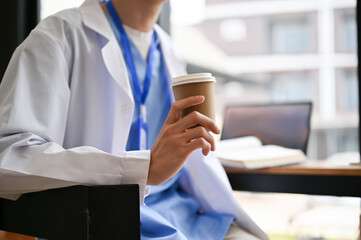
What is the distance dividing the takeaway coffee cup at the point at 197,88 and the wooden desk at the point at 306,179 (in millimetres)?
517

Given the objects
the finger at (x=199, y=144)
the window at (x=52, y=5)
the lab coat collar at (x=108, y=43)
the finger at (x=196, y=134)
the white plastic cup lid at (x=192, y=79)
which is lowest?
the finger at (x=199, y=144)

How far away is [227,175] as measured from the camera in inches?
53.4

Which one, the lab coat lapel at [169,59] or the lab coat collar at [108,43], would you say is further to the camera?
the lab coat lapel at [169,59]

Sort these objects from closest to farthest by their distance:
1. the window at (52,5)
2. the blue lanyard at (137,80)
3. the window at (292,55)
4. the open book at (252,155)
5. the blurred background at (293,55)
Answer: the blue lanyard at (137,80) → the open book at (252,155) → the window at (52,5) → the blurred background at (293,55) → the window at (292,55)

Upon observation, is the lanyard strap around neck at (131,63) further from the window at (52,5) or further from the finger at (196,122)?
the window at (52,5)

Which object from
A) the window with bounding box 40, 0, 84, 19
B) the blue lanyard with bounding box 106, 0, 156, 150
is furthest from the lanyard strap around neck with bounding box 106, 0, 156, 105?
the window with bounding box 40, 0, 84, 19

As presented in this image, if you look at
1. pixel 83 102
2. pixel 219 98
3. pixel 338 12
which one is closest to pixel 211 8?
pixel 219 98

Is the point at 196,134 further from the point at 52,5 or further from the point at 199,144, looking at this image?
the point at 52,5

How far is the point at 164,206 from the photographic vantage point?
1.09m

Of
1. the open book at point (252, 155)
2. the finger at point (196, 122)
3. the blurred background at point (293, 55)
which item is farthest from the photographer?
the blurred background at point (293, 55)

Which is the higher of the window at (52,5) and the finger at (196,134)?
the window at (52,5)

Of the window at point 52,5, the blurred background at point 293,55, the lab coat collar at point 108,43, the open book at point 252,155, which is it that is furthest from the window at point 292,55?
the lab coat collar at point 108,43

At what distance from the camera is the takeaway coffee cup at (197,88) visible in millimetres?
812

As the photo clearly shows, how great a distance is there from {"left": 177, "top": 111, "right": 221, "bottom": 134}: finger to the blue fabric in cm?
29
